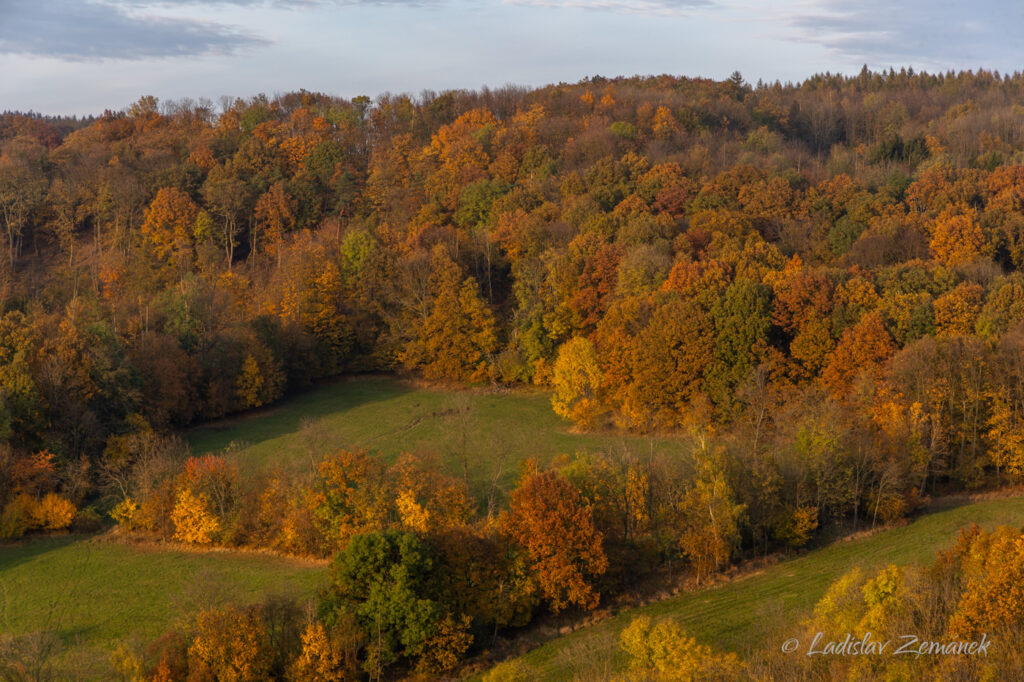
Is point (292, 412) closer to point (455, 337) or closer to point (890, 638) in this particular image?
point (455, 337)

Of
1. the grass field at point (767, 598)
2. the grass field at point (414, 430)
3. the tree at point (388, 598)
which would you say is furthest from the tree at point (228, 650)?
the grass field at point (414, 430)

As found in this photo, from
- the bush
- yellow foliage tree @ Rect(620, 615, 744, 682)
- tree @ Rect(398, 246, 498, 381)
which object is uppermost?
tree @ Rect(398, 246, 498, 381)

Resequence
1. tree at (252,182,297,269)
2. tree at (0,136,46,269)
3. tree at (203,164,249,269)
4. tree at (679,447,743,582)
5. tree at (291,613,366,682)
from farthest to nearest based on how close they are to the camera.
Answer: tree at (252,182,297,269) → tree at (203,164,249,269) → tree at (0,136,46,269) → tree at (679,447,743,582) → tree at (291,613,366,682)

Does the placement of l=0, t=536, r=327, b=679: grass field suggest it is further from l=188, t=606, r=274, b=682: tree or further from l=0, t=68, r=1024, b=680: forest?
l=188, t=606, r=274, b=682: tree

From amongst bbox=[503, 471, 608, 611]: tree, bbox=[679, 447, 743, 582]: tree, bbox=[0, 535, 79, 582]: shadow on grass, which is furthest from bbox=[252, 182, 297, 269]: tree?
bbox=[679, 447, 743, 582]: tree

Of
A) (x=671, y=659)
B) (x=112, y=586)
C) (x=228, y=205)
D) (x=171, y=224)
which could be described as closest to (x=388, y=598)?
(x=671, y=659)

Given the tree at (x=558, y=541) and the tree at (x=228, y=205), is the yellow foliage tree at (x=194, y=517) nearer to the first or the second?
the tree at (x=558, y=541)
